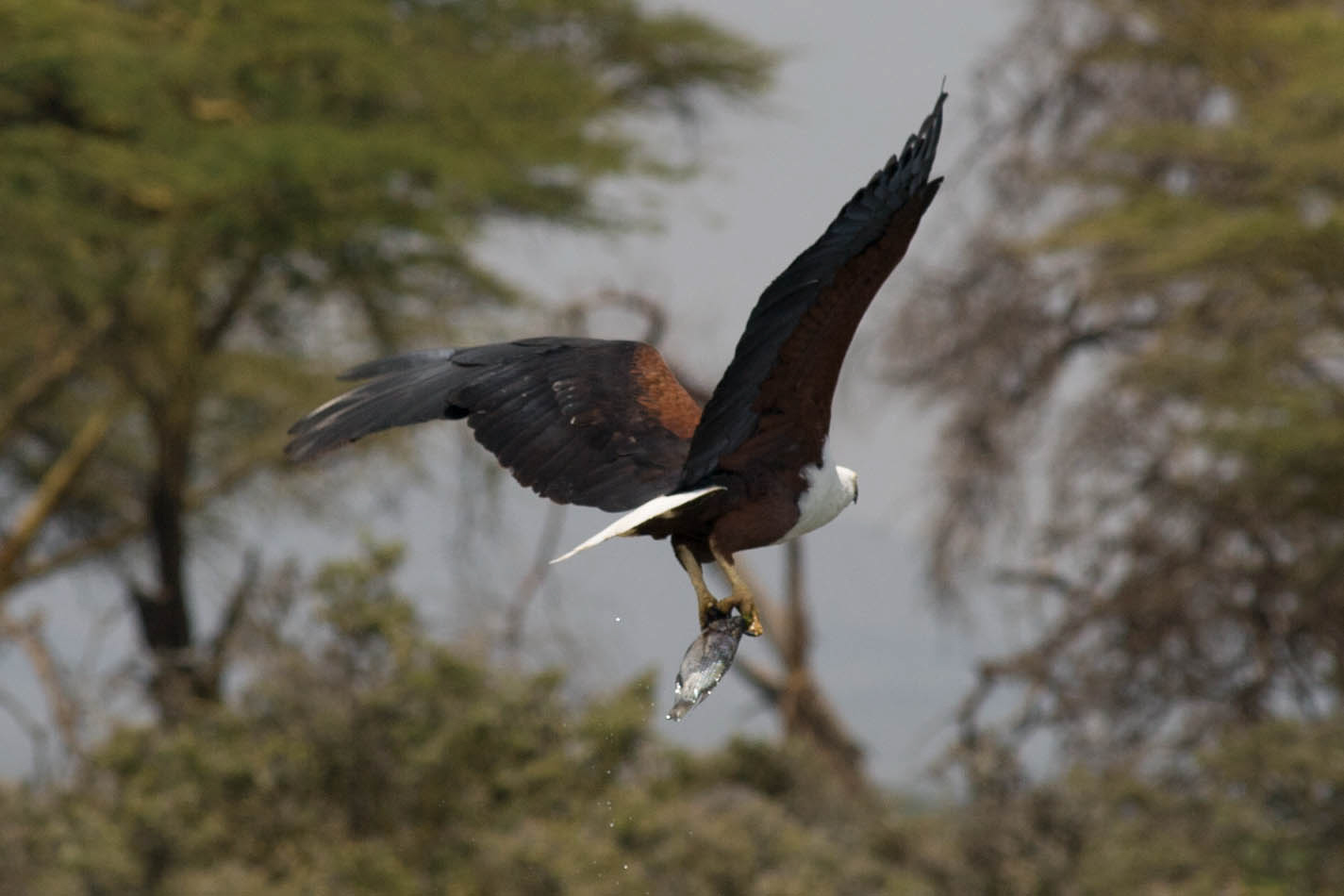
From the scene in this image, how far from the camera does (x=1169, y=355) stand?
15.5 m

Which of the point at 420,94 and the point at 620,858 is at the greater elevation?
the point at 420,94

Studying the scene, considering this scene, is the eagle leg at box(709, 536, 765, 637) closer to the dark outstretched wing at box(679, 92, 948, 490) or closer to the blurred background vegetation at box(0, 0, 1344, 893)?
the dark outstretched wing at box(679, 92, 948, 490)

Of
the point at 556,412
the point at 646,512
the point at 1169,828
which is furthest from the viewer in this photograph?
the point at 1169,828

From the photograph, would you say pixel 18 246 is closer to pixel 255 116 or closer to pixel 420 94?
pixel 255 116

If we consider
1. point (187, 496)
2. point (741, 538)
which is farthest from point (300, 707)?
point (187, 496)

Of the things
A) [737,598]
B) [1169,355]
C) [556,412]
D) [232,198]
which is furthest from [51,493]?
[737,598]

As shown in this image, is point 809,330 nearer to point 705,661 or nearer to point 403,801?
point 705,661

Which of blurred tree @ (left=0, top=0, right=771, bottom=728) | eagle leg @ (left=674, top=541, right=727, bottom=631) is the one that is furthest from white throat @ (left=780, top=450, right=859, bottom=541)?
blurred tree @ (left=0, top=0, right=771, bottom=728)

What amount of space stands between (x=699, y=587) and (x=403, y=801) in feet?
20.1

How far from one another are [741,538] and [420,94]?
14.1 m

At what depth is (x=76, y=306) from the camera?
17.3 m

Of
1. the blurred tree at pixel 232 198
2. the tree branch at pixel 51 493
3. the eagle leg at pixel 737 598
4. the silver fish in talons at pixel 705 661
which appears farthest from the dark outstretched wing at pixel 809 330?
the tree branch at pixel 51 493

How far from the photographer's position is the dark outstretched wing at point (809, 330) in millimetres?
2992

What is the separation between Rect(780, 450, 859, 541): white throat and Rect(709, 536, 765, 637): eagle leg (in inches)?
3.5
